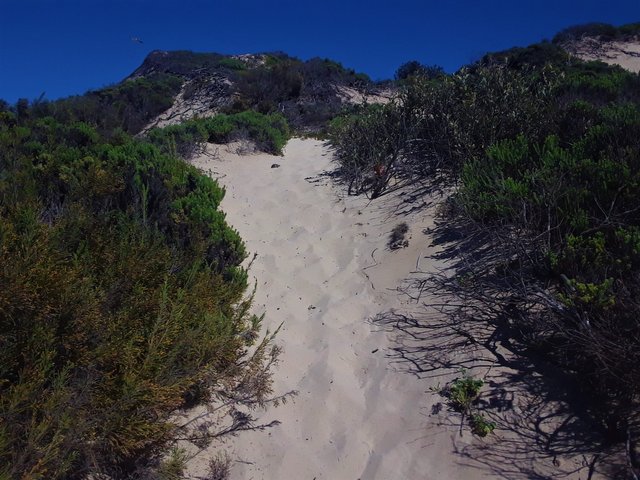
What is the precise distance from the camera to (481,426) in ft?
8.73

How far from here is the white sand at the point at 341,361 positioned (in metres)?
2.66

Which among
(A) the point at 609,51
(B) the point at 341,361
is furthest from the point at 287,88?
(B) the point at 341,361

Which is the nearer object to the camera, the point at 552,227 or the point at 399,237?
the point at 552,227

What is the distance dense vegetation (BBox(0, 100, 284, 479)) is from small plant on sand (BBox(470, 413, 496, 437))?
1.42 meters

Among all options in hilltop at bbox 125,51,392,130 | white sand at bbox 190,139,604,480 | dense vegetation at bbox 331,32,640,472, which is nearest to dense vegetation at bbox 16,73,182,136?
hilltop at bbox 125,51,392,130

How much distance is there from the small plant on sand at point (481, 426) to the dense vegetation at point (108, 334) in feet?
4.65

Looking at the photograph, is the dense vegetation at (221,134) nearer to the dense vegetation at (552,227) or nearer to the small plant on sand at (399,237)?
the dense vegetation at (552,227)

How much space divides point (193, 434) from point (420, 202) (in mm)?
4455

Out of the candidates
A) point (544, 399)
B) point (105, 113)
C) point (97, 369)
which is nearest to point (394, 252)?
point (544, 399)

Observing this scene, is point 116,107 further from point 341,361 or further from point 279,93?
point 341,361

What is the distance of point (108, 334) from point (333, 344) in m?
1.90

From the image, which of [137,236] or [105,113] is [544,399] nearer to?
[137,236]

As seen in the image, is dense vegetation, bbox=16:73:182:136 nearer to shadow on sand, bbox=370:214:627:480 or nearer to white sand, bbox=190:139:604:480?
white sand, bbox=190:139:604:480

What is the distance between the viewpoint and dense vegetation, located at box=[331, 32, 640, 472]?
256cm
